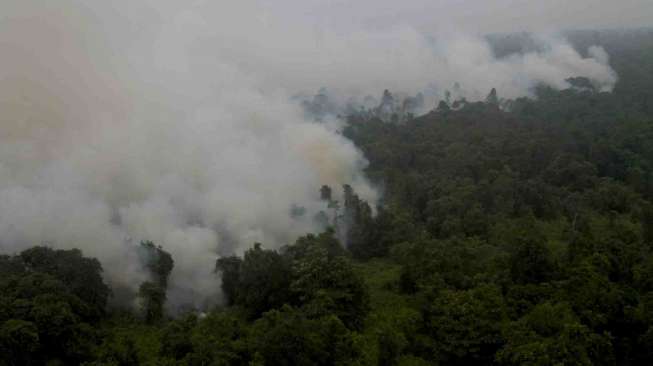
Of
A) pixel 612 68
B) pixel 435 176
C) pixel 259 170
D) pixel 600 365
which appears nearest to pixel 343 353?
pixel 600 365

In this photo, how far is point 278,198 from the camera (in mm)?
43531

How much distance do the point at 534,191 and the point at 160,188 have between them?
2760cm

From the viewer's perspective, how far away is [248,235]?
3784 cm

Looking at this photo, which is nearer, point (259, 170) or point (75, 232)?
point (75, 232)

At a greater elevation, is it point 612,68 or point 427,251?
point 612,68

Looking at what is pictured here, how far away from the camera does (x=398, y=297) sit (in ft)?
108

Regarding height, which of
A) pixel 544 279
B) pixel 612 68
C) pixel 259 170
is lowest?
pixel 544 279

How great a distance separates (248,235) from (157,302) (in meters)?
9.30

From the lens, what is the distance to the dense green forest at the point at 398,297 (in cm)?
2412

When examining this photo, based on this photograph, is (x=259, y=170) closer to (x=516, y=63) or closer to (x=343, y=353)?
(x=343, y=353)

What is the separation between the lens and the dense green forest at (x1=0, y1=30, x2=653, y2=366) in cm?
2412

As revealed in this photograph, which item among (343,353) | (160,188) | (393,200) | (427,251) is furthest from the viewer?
(393,200)

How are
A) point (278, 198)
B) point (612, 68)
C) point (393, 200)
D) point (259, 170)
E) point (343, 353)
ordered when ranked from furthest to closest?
point (612, 68), point (393, 200), point (259, 170), point (278, 198), point (343, 353)

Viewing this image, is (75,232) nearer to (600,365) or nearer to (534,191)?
(600,365)
